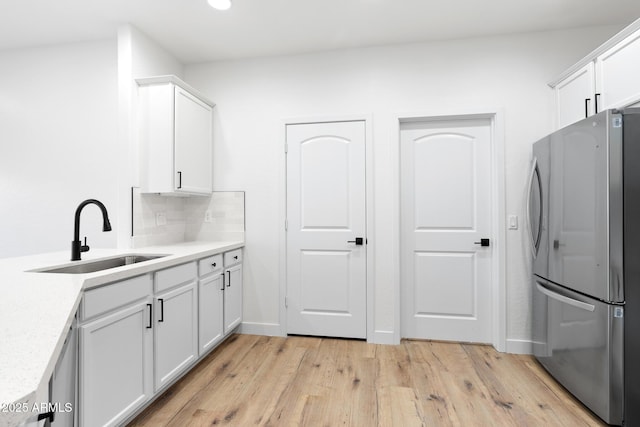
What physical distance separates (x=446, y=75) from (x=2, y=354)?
10.5 ft

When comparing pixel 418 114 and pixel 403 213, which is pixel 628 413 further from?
pixel 418 114

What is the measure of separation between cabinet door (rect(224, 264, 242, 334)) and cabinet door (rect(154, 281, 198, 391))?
481mm

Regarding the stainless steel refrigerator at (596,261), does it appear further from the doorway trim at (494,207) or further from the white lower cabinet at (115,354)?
the white lower cabinet at (115,354)

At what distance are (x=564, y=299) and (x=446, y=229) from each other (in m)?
1.02

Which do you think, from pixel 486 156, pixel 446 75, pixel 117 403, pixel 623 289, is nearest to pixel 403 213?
pixel 486 156

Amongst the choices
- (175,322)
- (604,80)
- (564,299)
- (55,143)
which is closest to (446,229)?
(564,299)

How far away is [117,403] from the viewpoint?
1.64 meters

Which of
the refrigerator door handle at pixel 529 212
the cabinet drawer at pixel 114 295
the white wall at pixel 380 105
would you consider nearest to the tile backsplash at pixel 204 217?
the white wall at pixel 380 105

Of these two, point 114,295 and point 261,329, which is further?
point 261,329

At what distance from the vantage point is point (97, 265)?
2152 mm

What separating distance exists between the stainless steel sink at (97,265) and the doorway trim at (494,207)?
1.98 m

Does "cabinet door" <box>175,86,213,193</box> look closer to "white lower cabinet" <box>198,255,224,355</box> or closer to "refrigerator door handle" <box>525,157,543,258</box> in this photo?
"white lower cabinet" <box>198,255,224,355</box>

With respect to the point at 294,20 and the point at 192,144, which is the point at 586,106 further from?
the point at 192,144

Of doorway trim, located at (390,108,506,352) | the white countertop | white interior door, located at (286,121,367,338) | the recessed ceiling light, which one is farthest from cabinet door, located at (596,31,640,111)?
the white countertop
